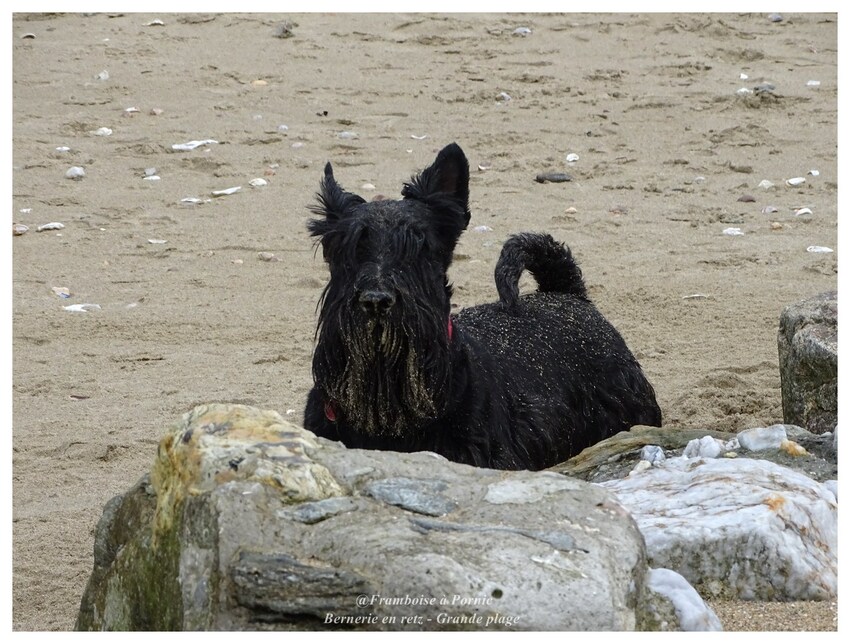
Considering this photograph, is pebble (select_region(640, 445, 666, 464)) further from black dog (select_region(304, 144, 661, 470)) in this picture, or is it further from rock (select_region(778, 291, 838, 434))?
rock (select_region(778, 291, 838, 434))

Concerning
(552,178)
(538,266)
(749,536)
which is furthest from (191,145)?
(749,536)

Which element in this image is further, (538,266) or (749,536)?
(538,266)

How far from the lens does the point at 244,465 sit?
11.3 ft

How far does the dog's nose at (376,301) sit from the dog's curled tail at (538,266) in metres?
1.74

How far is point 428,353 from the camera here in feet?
15.8

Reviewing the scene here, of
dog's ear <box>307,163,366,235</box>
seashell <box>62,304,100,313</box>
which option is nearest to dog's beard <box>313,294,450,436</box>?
dog's ear <box>307,163,366,235</box>

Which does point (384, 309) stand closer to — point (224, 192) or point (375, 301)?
point (375, 301)

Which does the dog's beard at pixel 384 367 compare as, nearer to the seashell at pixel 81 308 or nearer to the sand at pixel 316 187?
the sand at pixel 316 187

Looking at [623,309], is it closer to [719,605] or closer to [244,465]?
[719,605]

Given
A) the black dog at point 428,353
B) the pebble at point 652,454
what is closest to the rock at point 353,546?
the black dog at point 428,353

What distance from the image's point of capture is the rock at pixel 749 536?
3.85 metres

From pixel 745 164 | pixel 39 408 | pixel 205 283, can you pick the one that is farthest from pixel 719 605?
pixel 745 164

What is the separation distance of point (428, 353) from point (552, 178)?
19.2 ft

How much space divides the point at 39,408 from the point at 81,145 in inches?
181
